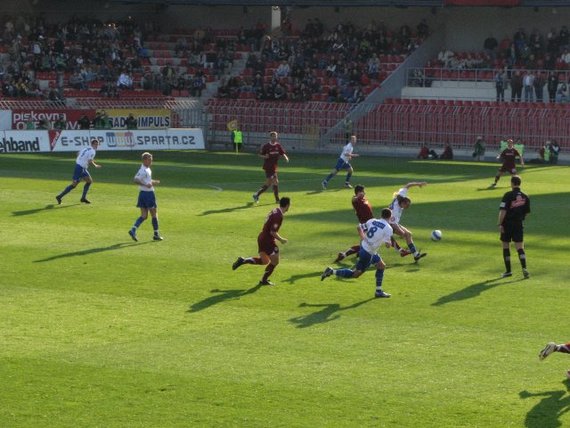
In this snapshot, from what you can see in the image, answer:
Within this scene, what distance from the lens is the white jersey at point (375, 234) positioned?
22.3 metres

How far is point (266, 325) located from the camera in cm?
1991

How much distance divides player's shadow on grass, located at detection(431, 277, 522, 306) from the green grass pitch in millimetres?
37

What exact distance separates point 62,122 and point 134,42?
49.7 feet

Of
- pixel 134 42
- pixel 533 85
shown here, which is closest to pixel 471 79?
pixel 533 85

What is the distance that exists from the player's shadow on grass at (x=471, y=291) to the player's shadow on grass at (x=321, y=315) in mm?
1385

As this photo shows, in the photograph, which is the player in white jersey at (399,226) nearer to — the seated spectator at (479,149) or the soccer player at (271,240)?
the soccer player at (271,240)

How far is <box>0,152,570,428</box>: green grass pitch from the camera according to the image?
15120 millimetres

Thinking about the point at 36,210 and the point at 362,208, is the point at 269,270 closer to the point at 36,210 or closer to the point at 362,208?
the point at 362,208

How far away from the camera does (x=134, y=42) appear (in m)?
76.6

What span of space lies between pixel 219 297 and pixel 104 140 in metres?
40.2

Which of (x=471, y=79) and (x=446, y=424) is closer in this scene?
(x=446, y=424)

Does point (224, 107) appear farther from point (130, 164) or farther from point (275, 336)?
point (275, 336)

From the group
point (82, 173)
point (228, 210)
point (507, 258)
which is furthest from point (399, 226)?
point (82, 173)

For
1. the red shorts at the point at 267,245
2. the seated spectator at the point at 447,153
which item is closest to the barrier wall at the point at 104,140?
the seated spectator at the point at 447,153
